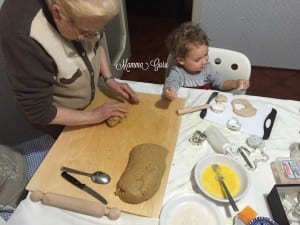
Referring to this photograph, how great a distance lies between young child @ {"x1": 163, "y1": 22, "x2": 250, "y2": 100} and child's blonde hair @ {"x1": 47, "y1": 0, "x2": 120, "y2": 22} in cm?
42

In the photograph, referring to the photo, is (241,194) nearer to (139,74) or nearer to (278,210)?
(278,210)

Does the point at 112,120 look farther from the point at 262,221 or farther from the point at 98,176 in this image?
the point at 262,221

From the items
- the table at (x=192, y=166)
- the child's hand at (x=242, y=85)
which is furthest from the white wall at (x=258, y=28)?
the table at (x=192, y=166)

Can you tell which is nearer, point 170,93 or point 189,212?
point 189,212

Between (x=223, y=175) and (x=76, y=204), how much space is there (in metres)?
0.41

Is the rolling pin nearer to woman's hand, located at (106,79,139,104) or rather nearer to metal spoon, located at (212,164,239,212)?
metal spoon, located at (212,164,239,212)

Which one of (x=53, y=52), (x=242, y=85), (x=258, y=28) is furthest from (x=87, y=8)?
(x=258, y=28)

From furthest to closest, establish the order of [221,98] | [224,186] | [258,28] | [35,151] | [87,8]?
[258,28] < [35,151] < [221,98] < [224,186] < [87,8]

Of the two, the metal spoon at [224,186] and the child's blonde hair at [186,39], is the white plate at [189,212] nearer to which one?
the metal spoon at [224,186]

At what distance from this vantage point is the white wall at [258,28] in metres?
1.99

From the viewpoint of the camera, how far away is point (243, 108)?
1.06m

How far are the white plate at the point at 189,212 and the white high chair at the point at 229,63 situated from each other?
22.5 inches

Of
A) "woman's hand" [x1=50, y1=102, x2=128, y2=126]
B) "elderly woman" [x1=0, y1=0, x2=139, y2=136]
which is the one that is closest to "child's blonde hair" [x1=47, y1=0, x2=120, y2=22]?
"elderly woman" [x1=0, y1=0, x2=139, y2=136]

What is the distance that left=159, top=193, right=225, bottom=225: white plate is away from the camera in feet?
2.63
